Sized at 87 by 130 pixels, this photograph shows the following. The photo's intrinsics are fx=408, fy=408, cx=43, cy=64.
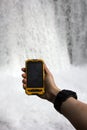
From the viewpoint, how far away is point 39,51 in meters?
7.82

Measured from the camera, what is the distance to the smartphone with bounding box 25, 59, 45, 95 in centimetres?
121

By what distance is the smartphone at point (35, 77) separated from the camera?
47.5 inches

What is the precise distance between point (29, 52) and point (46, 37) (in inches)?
23.3

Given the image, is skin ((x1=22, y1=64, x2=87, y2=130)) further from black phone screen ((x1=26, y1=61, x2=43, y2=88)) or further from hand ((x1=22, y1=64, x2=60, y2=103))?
black phone screen ((x1=26, y1=61, x2=43, y2=88))

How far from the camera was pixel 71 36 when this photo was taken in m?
8.61

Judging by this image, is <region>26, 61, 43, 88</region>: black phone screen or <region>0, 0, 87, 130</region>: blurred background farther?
<region>0, 0, 87, 130</region>: blurred background

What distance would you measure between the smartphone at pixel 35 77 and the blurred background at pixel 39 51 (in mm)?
3685

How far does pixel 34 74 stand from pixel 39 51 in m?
6.51

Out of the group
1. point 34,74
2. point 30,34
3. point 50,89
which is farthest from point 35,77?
point 30,34

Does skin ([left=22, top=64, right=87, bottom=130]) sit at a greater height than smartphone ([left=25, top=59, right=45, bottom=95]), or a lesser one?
lesser

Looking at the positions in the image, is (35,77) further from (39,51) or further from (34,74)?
(39,51)

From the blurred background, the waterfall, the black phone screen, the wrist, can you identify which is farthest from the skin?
the waterfall

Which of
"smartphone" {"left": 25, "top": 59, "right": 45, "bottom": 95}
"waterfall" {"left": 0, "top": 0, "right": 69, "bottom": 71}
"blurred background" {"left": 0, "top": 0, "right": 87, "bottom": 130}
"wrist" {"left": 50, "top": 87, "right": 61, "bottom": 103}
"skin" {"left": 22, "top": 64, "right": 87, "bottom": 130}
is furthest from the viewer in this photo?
"waterfall" {"left": 0, "top": 0, "right": 69, "bottom": 71}

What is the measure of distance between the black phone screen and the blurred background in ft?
12.1
